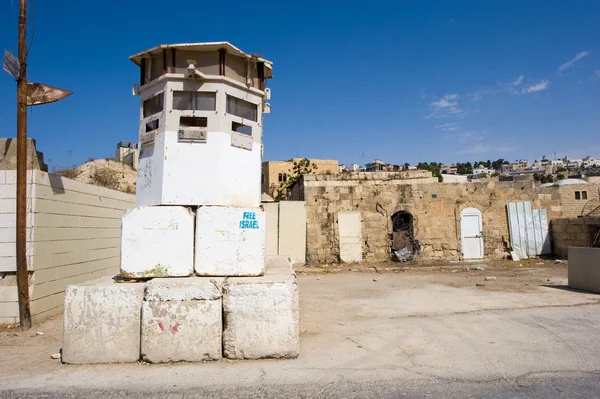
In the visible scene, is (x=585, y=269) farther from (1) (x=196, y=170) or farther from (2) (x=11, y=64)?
(2) (x=11, y=64)

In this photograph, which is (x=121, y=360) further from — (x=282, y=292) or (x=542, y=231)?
(x=542, y=231)

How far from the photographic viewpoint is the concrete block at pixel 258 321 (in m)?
4.44

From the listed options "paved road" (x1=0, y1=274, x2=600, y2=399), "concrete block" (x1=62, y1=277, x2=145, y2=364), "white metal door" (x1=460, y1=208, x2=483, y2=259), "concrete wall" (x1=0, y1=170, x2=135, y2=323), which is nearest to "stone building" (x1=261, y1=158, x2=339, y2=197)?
"white metal door" (x1=460, y1=208, x2=483, y2=259)

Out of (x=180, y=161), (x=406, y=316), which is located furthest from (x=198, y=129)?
(x=406, y=316)

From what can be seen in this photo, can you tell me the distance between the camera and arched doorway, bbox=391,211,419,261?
1647cm

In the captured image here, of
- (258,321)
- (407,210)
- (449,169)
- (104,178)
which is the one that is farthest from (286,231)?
(449,169)

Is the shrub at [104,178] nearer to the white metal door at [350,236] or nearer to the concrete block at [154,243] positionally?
the white metal door at [350,236]

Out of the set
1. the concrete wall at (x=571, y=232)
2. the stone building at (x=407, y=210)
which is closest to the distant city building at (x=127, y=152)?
the stone building at (x=407, y=210)

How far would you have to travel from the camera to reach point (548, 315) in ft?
21.2

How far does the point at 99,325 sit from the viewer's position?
4.36 meters

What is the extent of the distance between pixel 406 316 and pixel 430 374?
2634 mm

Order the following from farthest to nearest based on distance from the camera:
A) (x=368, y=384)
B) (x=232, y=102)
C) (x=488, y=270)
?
(x=488, y=270), (x=232, y=102), (x=368, y=384)

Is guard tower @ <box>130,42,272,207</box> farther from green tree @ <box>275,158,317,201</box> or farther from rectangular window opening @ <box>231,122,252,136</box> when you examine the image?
green tree @ <box>275,158,317,201</box>

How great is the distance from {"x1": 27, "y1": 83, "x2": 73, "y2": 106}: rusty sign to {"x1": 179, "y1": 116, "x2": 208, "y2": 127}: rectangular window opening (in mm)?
3221
